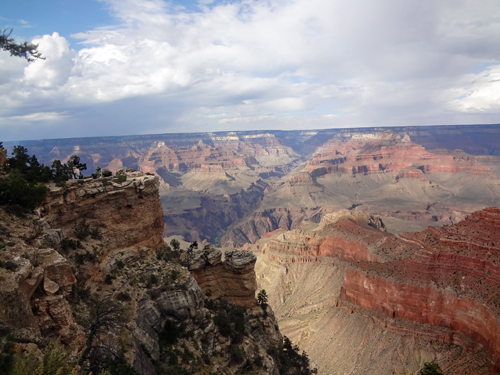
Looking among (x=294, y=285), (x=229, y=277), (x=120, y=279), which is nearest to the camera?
(x=120, y=279)

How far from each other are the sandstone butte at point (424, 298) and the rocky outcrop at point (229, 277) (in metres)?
28.0

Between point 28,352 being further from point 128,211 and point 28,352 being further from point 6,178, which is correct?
point 128,211

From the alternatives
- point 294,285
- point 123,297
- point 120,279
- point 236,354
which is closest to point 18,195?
point 120,279

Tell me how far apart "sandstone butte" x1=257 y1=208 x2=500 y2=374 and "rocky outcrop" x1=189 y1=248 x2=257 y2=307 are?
27952 mm

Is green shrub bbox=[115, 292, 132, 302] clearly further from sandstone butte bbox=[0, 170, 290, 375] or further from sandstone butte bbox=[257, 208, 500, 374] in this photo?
sandstone butte bbox=[257, 208, 500, 374]

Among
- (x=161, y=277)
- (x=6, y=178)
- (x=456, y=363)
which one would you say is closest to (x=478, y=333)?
(x=456, y=363)

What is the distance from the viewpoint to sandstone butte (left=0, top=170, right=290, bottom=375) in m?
13.8

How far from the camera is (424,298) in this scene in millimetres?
50531

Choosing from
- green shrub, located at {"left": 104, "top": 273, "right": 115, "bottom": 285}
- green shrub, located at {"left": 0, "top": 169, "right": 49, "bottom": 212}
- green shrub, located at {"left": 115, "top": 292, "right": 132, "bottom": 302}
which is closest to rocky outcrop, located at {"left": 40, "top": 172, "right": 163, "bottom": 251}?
green shrub, located at {"left": 0, "top": 169, "right": 49, "bottom": 212}

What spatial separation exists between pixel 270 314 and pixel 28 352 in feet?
88.2

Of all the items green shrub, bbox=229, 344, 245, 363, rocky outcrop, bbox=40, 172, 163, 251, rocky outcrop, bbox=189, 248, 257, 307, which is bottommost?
green shrub, bbox=229, 344, 245, 363

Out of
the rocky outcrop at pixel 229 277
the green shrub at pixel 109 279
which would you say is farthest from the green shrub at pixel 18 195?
the rocky outcrop at pixel 229 277

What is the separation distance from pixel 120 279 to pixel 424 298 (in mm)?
47534

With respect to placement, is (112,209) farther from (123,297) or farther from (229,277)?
(229,277)
